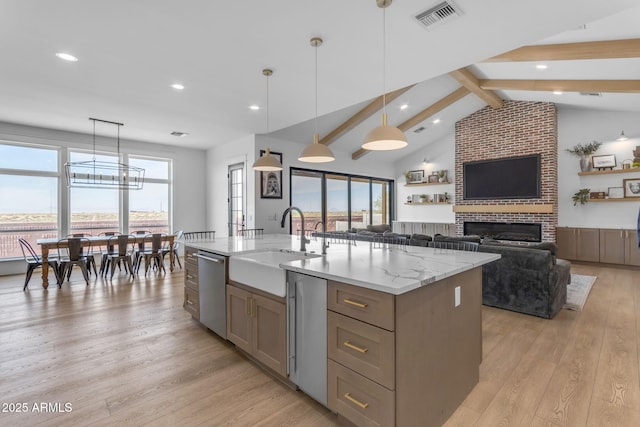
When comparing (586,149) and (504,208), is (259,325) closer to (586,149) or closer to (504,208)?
(504,208)

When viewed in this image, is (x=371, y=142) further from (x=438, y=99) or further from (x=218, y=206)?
(x=218, y=206)

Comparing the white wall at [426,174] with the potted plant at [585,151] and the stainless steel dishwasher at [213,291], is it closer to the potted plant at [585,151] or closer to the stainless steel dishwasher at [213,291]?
the potted plant at [585,151]

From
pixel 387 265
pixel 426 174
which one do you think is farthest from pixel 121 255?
pixel 426 174

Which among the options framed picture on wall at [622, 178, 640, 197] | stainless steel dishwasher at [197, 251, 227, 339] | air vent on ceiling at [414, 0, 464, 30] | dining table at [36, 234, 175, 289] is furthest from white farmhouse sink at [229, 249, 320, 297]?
framed picture on wall at [622, 178, 640, 197]

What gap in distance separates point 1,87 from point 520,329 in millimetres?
6839

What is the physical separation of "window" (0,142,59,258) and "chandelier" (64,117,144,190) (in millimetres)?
317

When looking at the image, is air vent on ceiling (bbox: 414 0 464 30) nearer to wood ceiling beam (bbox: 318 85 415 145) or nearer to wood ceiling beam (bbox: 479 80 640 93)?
wood ceiling beam (bbox: 318 85 415 145)

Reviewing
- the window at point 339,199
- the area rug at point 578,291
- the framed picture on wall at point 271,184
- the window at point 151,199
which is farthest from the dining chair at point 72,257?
the area rug at point 578,291

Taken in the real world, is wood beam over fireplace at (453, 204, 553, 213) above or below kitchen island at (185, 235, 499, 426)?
above

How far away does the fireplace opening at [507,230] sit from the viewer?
6.98 meters

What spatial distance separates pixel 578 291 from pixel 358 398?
4.49 m

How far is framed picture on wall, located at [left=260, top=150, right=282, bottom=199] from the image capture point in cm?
654

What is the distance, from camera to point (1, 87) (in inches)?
157

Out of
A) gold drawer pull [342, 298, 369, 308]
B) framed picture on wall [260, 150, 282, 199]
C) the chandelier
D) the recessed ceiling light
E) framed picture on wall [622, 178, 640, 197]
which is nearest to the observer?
gold drawer pull [342, 298, 369, 308]
